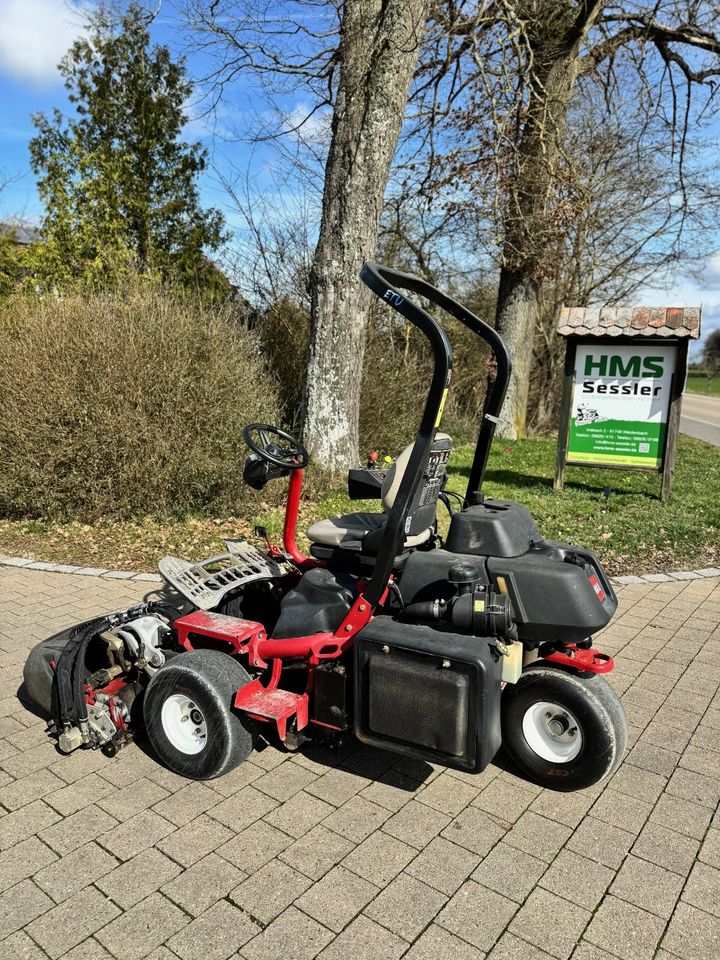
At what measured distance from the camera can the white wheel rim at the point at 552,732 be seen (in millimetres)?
2998

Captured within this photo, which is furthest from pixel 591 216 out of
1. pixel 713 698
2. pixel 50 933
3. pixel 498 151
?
pixel 50 933

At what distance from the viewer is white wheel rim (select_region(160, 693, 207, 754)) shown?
3148mm

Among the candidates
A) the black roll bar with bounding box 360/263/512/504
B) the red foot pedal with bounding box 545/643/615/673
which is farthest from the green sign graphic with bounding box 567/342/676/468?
the red foot pedal with bounding box 545/643/615/673

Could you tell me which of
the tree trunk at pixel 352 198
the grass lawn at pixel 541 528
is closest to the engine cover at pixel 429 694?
the grass lawn at pixel 541 528

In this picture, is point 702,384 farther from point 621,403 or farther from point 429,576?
point 429,576

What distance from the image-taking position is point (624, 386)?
9.01m

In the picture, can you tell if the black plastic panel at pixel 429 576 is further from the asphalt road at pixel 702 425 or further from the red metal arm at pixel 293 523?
the asphalt road at pixel 702 425

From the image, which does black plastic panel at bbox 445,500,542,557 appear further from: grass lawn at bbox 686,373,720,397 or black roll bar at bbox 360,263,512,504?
grass lawn at bbox 686,373,720,397

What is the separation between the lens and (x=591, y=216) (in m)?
16.6

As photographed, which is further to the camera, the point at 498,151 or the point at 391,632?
the point at 498,151

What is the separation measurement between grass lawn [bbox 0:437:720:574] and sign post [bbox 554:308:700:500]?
533mm

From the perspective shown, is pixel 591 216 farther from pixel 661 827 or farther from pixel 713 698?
pixel 661 827

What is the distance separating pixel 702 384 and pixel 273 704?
226 ft

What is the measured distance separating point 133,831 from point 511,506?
2039 mm
